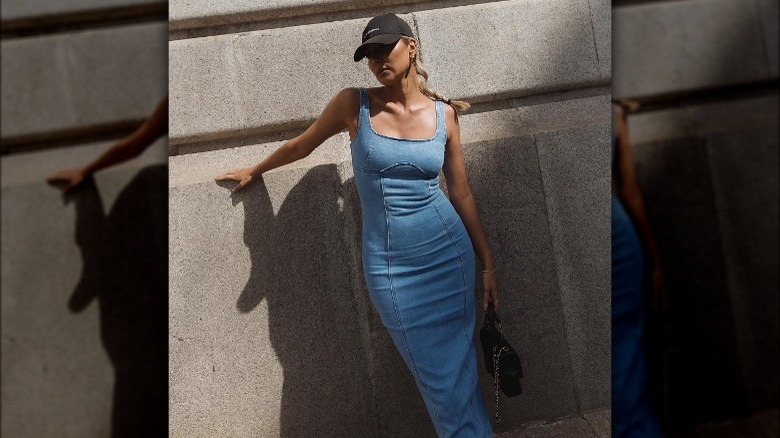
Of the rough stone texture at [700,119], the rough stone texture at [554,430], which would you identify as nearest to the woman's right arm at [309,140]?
the rough stone texture at [700,119]

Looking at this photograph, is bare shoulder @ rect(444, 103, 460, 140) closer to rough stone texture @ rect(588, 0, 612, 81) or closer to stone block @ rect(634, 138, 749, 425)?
rough stone texture @ rect(588, 0, 612, 81)

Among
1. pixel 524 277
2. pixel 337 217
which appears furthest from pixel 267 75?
pixel 524 277

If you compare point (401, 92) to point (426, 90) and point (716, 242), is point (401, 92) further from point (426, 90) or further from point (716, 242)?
point (716, 242)

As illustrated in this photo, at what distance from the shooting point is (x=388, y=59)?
7.41ft

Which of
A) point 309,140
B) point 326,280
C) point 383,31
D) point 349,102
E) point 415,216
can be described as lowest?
point 326,280

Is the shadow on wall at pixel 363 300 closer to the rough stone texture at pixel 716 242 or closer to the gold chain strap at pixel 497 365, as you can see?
the gold chain strap at pixel 497 365

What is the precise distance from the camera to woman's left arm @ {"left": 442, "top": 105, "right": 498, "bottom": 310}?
7.78 feet

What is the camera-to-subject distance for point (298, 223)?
248 cm

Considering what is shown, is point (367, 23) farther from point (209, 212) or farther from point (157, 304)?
point (157, 304)

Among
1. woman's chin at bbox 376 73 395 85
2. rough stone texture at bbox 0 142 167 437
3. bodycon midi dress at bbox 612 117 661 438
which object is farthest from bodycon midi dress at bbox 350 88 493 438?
rough stone texture at bbox 0 142 167 437

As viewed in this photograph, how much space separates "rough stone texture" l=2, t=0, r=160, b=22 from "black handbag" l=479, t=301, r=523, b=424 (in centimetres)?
184

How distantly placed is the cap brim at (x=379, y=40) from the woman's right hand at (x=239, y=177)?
0.64 meters

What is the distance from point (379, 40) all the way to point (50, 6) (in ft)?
4.22

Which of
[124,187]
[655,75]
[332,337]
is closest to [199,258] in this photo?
[124,187]
